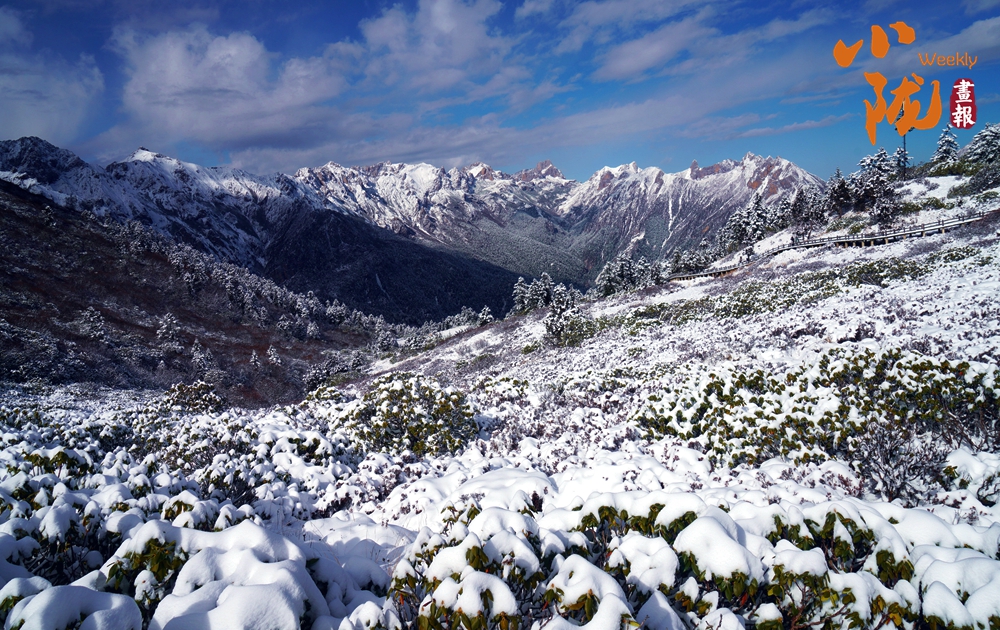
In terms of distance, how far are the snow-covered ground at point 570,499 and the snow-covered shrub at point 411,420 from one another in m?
0.06

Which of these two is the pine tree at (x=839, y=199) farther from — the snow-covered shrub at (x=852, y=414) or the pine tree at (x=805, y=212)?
the snow-covered shrub at (x=852, y=414)

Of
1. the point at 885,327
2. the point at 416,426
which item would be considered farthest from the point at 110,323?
the point at 885,327

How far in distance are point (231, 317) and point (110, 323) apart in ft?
75.4

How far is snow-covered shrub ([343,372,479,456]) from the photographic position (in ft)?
31.6

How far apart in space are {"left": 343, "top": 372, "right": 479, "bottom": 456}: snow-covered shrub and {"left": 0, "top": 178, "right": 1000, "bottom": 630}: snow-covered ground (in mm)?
62

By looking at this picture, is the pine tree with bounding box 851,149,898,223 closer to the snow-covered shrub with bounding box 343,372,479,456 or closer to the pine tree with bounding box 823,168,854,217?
the pine tree with bounding box 823,168,854,217

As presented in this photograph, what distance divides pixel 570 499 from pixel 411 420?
514cm

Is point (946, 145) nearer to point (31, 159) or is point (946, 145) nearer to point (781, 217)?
point (781, 217)

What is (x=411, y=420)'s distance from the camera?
9.92 m

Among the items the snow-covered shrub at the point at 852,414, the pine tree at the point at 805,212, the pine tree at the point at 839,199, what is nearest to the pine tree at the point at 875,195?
the pine tree at the point at 839,199

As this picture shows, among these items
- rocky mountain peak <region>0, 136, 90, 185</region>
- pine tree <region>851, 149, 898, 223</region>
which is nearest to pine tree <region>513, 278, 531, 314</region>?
pine tree <region>851, 149, 898, 223</region>

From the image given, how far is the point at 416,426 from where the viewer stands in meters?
9.77

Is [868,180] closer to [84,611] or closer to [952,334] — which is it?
[952,334]

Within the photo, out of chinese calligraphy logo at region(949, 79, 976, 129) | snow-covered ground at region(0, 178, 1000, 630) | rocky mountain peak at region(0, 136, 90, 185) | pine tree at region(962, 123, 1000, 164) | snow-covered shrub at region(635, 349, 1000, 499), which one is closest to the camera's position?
snow-covered ground at region(0, 178, 1000, 630)
